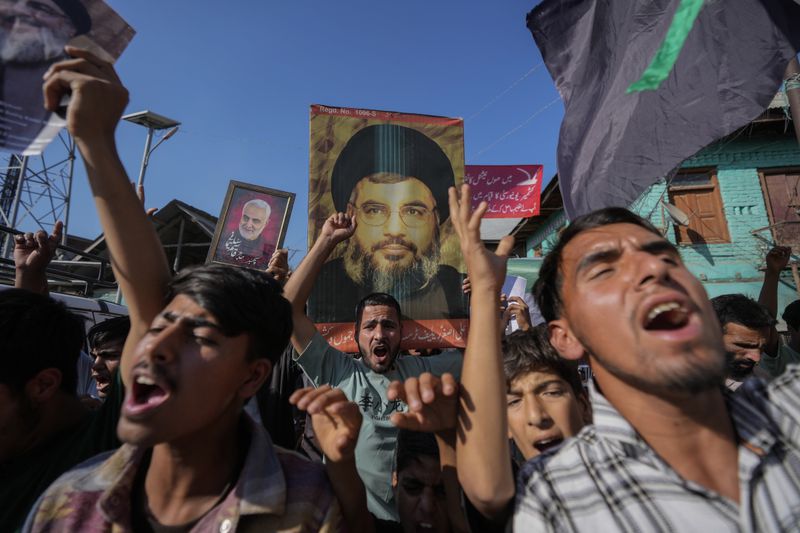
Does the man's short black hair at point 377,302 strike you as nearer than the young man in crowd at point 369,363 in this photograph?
No

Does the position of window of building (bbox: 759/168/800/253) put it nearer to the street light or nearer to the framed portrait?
the framed portrait

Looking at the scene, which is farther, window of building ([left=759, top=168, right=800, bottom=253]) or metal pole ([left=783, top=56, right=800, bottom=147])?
window of building ([left=759, top=168, right=800, bottom=253])

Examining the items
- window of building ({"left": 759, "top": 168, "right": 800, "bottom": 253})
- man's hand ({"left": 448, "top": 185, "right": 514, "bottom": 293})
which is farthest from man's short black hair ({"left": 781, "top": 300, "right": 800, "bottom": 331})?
window of building ({"left": 759, "top": 168, "right": 800, "bottom": 253})

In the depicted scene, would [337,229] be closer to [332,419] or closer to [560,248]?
[560,248]

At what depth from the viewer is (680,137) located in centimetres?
232

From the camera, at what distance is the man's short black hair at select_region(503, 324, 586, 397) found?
76.9 inches

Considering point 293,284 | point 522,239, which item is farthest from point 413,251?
point 522,239

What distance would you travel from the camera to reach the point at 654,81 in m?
2.43

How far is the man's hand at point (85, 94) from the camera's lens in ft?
4.40

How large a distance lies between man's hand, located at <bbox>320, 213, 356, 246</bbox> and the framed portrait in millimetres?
1154

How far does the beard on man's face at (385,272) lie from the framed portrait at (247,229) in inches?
31.4

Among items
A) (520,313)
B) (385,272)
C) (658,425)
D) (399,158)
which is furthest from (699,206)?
(658,425)

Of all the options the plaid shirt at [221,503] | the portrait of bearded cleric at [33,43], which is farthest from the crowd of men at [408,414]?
the portrait of bearded cleric at [33,43]

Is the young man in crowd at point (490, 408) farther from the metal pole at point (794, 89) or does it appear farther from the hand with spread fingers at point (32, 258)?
the metal pole at point (794, 89)
